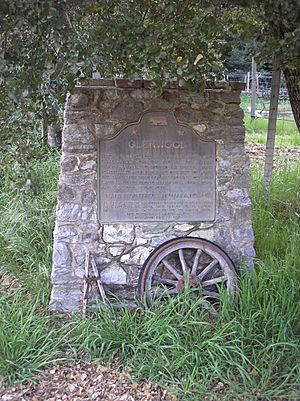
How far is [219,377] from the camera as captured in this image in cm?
280

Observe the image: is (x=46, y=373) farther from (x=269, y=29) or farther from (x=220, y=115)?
(x=269, y=29)

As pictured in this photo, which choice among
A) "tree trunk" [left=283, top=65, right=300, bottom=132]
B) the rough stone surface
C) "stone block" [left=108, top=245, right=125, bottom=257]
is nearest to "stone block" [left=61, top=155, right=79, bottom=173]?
the rough stone surface

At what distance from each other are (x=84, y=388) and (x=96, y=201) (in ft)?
4.33

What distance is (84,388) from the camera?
2.85 metres

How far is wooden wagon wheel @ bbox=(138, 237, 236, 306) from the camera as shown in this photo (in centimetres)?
348

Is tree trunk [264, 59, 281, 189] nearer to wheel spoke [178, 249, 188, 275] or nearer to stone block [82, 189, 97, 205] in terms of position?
wheel spoke [178, 249, 188, 275]

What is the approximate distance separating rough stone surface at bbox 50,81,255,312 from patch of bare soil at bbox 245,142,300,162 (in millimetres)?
3712

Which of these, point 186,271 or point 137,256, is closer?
point 186,271

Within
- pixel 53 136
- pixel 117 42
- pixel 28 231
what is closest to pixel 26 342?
pixel 28 231

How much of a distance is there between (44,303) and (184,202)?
50.7 inches

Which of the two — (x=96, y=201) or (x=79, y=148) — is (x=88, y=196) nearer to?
(x=96, y=201)

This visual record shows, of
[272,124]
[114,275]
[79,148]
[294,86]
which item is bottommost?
[114,275]

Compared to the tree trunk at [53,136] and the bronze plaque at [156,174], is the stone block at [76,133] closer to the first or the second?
the bronze plaque at [156,174]

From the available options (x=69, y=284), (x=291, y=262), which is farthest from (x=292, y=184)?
(x=69, y=284)
